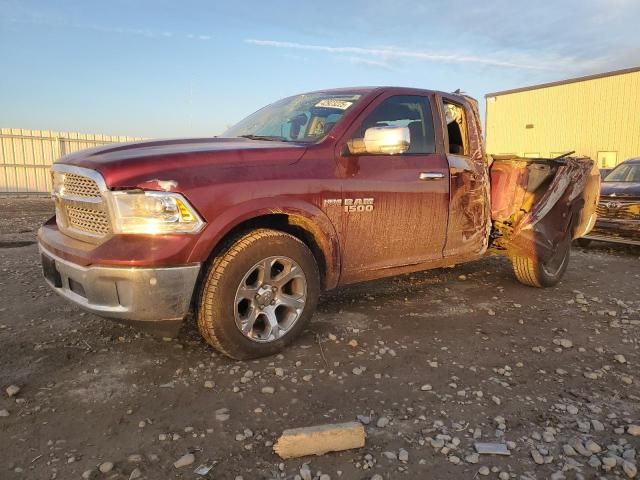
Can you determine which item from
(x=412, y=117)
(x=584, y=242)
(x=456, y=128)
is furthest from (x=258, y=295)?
(x=584, y=242)

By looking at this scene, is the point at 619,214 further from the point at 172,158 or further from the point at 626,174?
the point at 172,158

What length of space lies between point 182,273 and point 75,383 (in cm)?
93

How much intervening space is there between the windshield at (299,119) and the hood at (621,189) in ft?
18.2

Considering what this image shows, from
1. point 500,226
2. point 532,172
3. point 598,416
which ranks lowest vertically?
point 598,416

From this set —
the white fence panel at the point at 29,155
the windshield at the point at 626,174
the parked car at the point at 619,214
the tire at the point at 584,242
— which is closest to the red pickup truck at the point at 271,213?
the parked car at the point at 619,214

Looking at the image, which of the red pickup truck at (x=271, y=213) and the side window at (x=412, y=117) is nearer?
the red pickup truck at (x=271, y=213)

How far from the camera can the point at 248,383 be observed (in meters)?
2.82

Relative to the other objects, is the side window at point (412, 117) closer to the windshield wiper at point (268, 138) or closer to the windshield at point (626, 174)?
the windshield wiper at point (268, 138)

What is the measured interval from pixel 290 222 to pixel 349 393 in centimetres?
118

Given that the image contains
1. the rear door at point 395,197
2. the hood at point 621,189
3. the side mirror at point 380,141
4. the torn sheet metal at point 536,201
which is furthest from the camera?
the hood at point 621,189

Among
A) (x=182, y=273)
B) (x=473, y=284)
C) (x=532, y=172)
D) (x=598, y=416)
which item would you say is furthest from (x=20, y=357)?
(x=532, y=172)

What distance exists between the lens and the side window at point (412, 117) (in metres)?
3.81

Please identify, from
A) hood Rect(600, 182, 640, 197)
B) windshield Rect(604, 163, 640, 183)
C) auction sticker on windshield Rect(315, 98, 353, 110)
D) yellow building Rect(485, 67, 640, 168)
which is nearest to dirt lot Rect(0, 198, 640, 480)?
auction sticker on windshield Rect(315, 98, 353, 110)

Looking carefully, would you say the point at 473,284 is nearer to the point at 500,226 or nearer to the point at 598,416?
the point at 500,226
